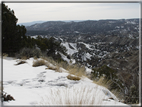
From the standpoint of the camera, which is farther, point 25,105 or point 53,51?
point 53,51

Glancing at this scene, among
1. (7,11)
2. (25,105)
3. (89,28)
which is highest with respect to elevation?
(89,28)

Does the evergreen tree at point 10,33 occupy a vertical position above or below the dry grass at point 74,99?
above

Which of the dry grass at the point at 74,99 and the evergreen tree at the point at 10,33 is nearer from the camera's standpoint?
the dry grass at the point at 74,99

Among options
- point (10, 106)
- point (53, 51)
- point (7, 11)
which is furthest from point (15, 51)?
point (10, 106)

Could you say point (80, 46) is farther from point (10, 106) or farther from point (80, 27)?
point (10, 106)

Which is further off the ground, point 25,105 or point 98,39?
point 98,39

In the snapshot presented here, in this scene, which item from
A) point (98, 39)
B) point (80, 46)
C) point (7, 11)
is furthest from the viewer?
point (98, 39)

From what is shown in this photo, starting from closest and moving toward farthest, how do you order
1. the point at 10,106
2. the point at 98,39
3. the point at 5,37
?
the point at 10,106
the point at 5,37
the point at 98,39

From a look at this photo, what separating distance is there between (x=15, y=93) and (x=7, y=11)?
1142 cm

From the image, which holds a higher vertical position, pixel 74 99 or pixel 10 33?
pixel 10 33

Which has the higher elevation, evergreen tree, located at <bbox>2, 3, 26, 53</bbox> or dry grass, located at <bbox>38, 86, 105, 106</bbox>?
evergreen tree, located at <bbox>2, 3, 26, 53</bbox>

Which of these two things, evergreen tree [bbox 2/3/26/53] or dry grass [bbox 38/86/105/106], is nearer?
dry grass [bbox 38/86/105/106]

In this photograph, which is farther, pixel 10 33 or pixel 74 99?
pixel 10 33

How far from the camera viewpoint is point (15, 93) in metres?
3.18
